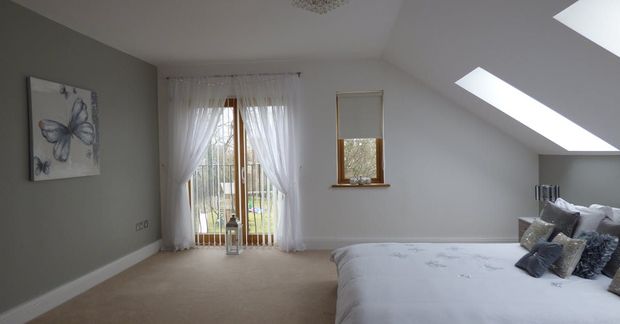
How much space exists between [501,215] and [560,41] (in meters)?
3.08

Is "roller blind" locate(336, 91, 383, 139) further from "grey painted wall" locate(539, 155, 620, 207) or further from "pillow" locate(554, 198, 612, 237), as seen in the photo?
"pillow" locate(554, 198, 612, 237)

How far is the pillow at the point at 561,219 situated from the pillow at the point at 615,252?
0.17 meters

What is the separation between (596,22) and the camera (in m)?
2.19


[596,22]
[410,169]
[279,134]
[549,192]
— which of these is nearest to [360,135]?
[410,169]

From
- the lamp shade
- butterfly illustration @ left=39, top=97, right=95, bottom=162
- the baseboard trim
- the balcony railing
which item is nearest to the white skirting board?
the balcony railing

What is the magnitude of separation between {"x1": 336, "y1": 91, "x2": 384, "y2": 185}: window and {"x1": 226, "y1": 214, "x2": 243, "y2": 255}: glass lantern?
1430 mm

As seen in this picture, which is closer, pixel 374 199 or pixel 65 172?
pixel 65 172

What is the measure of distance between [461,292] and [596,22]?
1.68m

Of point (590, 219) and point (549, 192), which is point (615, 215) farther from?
point (549, 192)

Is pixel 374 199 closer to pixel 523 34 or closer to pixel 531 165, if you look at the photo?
pixel 531 165

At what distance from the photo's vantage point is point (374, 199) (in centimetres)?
511

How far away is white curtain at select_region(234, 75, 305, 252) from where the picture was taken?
198 inches

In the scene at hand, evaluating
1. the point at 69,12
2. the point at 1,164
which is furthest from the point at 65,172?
the point at 69,12

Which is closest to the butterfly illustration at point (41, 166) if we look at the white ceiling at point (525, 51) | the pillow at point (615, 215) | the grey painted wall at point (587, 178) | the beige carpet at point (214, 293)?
the beige carpet at point (214, 293)
